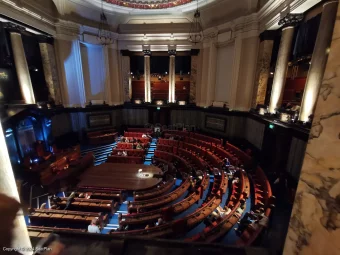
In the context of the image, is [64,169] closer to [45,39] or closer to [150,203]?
[150,203]

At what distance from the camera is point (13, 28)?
8.68 meters

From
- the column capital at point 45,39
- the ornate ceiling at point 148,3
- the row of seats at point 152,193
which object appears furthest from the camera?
the ornate ceiling at point 148,3

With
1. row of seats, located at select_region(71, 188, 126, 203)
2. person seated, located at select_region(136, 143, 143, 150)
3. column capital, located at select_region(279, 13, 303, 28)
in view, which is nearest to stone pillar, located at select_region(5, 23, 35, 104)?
person seated, located at select_region(136, 143, 143, 150)

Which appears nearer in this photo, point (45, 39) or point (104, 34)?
point (45, 39)

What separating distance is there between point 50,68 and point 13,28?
103 inches

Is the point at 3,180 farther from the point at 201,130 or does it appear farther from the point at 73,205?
the point at 201,130

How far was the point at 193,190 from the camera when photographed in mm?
6918

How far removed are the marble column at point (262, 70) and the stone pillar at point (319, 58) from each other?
356 centimetres

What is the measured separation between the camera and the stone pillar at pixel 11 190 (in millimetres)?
1525

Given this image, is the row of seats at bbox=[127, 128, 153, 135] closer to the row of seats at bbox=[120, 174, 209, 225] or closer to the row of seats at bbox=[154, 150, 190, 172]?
the row of seats at bbox=[154, 150, 190, 172]

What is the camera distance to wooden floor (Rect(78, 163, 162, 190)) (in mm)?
7652

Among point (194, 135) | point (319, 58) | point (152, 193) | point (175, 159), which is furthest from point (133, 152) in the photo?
point (319, 58)

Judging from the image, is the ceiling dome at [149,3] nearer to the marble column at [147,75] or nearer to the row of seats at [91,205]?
the marble column at [147,75]

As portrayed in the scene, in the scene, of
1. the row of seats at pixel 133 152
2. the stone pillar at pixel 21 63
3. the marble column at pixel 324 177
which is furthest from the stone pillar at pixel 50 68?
the marble column at pixel 324 177
